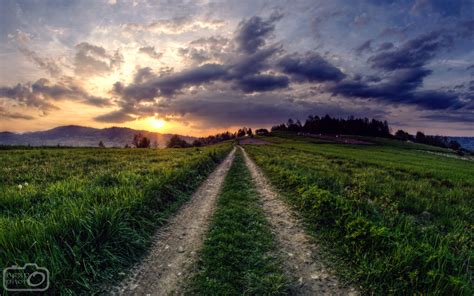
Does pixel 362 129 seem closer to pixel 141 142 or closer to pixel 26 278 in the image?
pixel 141 142

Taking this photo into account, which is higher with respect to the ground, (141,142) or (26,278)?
(141,142)

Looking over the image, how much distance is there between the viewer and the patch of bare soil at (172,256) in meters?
4.78

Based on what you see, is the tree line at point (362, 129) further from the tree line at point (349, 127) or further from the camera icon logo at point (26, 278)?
the camera icon logo at point (26, 278)

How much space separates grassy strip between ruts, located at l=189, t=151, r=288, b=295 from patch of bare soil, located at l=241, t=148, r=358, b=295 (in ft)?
0.98

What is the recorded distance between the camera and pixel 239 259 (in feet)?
18.8

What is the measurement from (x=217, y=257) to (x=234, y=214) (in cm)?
312

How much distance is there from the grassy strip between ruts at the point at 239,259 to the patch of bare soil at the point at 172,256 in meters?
0.34

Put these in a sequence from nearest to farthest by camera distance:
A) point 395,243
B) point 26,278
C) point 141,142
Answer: point 26,278, point 395,243, point 141,142

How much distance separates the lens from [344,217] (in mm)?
7430

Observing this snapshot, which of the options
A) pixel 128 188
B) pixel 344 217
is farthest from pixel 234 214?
pixel 128 188

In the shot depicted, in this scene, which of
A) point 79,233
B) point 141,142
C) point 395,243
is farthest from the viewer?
point 141,142

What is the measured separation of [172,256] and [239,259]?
183 cm

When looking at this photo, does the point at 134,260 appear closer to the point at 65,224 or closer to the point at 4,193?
the point at 65,224

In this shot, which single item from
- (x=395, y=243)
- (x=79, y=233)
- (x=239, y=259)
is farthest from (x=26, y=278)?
(x=395, y=243)
